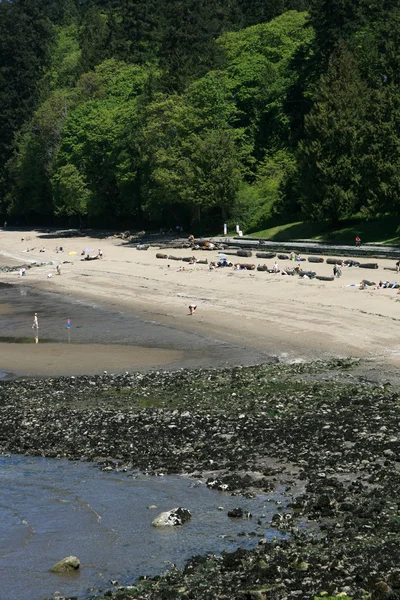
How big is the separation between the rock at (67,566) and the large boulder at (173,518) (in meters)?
2.25

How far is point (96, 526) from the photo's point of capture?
714 inches

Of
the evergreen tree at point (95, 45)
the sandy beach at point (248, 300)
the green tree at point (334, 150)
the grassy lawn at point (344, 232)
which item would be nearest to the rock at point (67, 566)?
the sandy beach at point (248, 300)

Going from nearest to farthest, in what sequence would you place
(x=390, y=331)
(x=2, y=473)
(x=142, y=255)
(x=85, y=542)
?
(x=85, y=542) → (x=2, y=473) → (x=390, y=331) → (x=142, y=255)

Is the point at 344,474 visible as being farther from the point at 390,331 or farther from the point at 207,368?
the point at 390,331

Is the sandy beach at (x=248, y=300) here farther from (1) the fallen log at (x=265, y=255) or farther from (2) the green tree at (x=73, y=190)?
(2) the green tree at (x=73, y=190)

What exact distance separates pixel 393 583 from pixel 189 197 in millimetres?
59416

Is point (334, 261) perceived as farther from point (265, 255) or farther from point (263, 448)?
point (263, 448)

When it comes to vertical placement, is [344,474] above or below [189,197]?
below

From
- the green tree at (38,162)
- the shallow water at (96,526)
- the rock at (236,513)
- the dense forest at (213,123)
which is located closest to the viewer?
the shallow water at (96,526)

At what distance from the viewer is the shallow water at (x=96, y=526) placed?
15.9 meters

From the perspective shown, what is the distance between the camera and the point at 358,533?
16.2 metres

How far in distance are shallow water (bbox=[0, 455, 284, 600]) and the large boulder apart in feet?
0.45

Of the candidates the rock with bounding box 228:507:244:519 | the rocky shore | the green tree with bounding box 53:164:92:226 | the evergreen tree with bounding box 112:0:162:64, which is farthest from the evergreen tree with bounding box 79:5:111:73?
the rock with bounding box 228:507:244:519

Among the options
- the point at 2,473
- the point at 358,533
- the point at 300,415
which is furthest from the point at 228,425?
the point at 358,533
